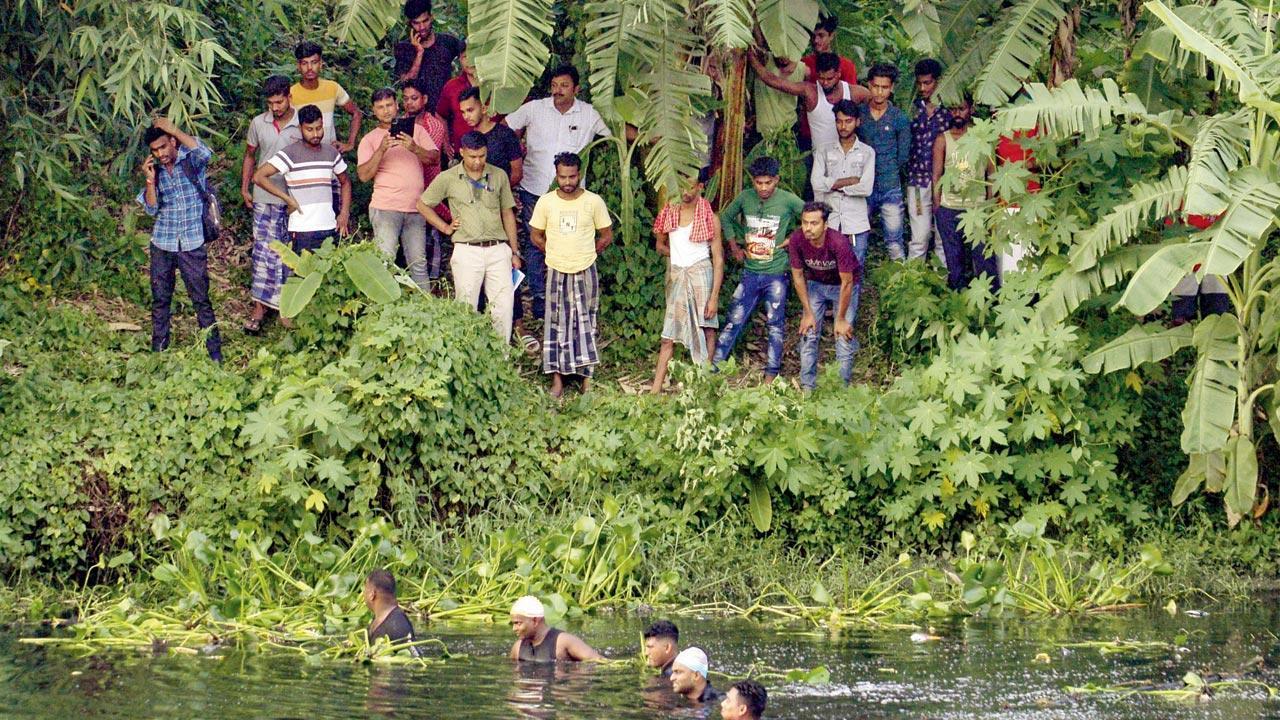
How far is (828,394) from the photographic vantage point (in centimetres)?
1598

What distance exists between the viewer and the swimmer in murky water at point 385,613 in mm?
12625

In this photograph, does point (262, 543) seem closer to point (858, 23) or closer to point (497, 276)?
point (497, 276)

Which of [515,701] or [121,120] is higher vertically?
[121,120]

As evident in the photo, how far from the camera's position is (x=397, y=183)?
55.0ft

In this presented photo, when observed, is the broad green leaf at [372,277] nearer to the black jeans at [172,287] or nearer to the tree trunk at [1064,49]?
the black jeans at [172,287]

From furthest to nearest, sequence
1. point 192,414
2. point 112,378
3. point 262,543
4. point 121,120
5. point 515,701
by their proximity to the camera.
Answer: point 121,120, point 112,378, point 192,414, point 262,543, point 515,701

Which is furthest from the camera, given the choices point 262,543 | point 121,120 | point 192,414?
point 121,120

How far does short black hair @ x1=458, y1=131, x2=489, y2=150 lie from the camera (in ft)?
53.3

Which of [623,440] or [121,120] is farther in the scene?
[121,120]

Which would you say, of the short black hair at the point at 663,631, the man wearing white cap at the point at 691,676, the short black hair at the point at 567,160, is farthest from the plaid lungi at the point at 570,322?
the man wearing white cap at the point at 691,676

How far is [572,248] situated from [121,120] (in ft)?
14.9

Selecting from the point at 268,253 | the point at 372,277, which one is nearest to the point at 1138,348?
the point at 372,277

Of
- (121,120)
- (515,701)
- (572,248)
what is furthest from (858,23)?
(515,701)

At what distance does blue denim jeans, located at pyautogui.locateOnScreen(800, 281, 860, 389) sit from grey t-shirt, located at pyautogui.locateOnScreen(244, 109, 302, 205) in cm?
455
